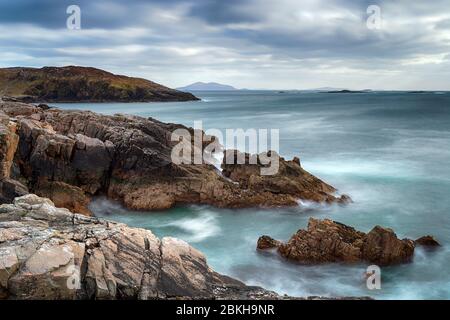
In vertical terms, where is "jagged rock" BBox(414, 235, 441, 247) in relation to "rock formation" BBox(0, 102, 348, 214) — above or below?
below

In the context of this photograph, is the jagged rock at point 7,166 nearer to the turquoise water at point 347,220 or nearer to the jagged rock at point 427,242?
the turquoise water at point 347,220

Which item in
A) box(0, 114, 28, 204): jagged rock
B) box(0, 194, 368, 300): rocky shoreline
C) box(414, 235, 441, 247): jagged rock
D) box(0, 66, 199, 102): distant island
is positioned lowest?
box(414, 235, 441, 247): jagged rock

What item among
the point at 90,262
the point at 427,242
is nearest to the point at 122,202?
the point at 90,262

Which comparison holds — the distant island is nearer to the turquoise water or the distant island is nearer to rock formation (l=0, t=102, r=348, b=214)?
the turquoise water

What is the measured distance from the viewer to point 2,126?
65.1ft

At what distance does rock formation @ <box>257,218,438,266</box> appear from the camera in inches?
723

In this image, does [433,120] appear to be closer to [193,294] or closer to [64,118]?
[64,118]

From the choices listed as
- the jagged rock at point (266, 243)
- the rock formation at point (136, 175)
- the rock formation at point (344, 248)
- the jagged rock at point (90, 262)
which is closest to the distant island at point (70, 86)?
the rock formation at point (136, 175)

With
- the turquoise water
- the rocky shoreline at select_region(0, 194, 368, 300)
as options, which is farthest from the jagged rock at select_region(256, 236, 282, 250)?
the rocky shoreline at select_region(0, 194, 368, 300)

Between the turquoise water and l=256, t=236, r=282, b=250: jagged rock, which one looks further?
l=256, t=236, r=282, b=250: jagged rock

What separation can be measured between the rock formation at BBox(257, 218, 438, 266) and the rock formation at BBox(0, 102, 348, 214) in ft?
23.4

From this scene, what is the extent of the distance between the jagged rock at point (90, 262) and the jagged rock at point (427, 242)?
10643 millimetres

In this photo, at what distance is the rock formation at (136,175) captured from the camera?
25672 mm

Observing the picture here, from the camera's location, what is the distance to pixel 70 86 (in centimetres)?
13712
